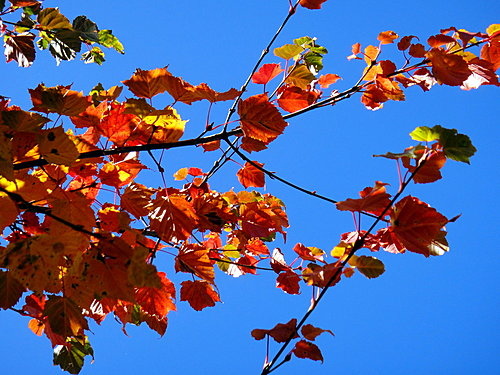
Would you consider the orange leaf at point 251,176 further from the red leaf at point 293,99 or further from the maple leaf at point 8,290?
the maple leaf at point 8,290

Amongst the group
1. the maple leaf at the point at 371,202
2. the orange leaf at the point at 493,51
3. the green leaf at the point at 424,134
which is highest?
the orange leaf at the point at 493,51

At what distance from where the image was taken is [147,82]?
3.63 feet

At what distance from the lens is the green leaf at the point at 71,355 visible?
1643mm

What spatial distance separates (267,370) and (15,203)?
61 cm

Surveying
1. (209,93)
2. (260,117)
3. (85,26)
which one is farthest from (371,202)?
(85,26)

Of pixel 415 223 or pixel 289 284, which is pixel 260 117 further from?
pixel 289 284

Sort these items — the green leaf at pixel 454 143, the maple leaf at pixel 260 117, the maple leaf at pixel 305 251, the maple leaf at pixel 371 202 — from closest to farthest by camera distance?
the green leaf at pixel 454 143 < the maple leaf at pixel 371 202 < the maple leaf at pixel 260 117 < the maple leaf at pixel 305 251

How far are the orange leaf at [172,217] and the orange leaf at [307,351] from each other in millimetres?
450

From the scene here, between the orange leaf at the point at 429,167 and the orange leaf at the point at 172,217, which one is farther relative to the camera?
the orange leaf at the point at 172,217

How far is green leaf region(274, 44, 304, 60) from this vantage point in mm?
1410

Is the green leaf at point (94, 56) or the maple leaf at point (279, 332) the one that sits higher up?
the green leaf at point (94, 56)

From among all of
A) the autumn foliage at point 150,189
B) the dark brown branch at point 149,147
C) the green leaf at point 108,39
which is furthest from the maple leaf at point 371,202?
the green leaf at point 108,39

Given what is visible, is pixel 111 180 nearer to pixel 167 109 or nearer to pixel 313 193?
pixel 167 109

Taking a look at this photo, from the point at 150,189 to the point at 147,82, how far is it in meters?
0.31
